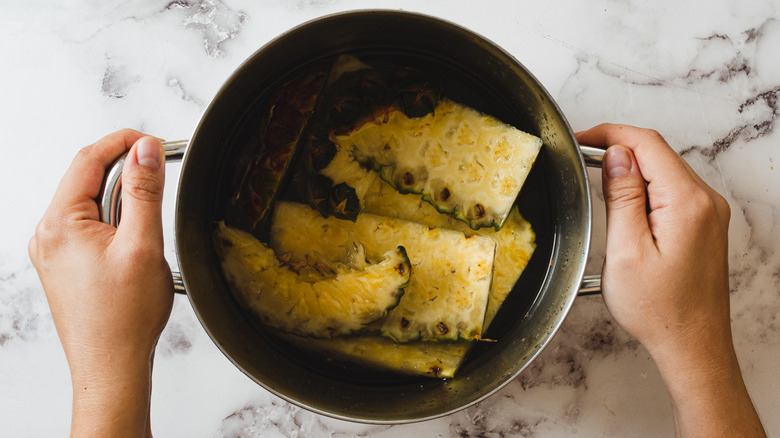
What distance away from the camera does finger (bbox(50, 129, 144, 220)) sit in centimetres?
86

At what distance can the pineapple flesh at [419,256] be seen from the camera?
93 centimetres

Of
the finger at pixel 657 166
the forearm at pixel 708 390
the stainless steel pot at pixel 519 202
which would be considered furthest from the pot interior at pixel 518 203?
the forearm at pixel 708 390

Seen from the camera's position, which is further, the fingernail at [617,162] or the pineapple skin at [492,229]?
the pineapple skin at [492,229]

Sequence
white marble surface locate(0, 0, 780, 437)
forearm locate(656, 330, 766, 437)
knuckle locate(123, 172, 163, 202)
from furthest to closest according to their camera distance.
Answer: white marble surface locate(0, 0, 780, 437) < forearm locate(656, 330, 766, 437) < knuckle locate(123, 172, 163, 202)

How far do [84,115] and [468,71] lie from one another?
748 millimetres

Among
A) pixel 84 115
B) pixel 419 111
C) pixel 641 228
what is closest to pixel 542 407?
pixel 641 228

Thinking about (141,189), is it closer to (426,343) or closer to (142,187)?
(142,187)

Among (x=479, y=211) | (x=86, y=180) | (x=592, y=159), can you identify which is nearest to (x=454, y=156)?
(x=479, y=211)

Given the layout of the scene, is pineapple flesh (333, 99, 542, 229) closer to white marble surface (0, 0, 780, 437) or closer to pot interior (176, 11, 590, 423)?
pot interior (176, 11, 590, 423)

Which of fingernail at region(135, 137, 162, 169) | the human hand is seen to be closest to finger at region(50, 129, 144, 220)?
the human hand

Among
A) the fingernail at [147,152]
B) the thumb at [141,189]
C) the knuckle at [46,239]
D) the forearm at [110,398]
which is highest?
the fingernail at [147,152]

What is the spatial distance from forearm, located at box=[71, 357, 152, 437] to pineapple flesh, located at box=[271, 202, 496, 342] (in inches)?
12.0

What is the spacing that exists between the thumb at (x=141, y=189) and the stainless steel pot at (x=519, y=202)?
4cm

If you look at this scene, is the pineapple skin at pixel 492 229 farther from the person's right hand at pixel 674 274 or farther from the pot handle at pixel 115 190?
the pot handle at pixel 115 190
